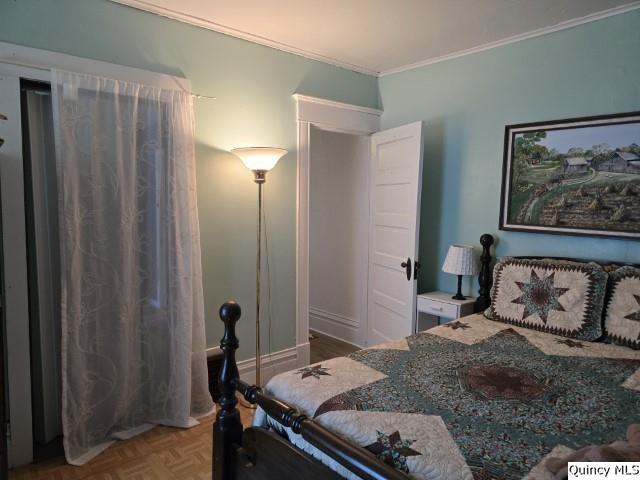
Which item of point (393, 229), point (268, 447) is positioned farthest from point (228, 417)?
point (393, 229)

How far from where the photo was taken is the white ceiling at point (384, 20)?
93.4 inches

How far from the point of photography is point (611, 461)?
39.9 inches

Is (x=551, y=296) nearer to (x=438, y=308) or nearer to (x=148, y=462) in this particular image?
(x=438, y=308)

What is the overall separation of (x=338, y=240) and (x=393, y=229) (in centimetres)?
88

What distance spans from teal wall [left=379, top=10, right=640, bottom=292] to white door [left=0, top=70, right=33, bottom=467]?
108 inches

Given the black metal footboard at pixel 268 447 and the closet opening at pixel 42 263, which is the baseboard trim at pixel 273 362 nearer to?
the closet opening at pixel 42 263

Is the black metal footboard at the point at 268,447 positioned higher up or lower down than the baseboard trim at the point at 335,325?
higher up

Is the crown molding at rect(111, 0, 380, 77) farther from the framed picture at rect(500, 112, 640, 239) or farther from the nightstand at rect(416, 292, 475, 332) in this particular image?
the nightstand at rect(416, 292, 475, 332)

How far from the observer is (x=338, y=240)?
13.9ft

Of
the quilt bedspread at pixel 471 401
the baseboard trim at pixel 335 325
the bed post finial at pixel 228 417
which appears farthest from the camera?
the baseboard trim at pixel 335 325

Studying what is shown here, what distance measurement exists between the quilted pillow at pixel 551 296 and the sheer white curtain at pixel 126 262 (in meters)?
1.92

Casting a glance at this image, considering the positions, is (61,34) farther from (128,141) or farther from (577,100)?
(577,100)

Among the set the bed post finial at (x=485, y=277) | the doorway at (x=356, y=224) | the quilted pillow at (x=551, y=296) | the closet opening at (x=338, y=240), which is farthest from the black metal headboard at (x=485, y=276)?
the closet opening at (x=338, y=240)

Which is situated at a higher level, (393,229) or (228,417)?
(393,229)
